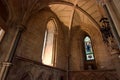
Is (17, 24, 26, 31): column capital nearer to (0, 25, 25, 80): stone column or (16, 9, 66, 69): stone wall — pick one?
(0, 25, 25, 80): stone column

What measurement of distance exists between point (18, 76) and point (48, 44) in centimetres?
394

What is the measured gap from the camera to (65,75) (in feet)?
26.8

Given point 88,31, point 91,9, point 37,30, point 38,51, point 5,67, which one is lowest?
point 5,67

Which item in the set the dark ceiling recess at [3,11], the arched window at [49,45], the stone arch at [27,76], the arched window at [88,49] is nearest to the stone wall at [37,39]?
the arched window at [49,45]

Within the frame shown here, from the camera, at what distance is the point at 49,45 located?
9203 millimetres

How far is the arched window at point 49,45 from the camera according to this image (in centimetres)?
833

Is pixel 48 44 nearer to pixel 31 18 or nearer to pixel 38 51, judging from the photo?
pixel 38 51

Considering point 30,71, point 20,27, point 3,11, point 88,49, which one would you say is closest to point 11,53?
point 30,71

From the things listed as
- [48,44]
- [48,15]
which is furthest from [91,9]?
[48,44]

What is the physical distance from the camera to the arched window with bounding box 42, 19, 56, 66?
27.3 feet

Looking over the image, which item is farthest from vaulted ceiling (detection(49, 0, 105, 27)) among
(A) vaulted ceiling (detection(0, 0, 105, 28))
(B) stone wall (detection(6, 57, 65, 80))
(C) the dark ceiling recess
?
(B) stone wall (detection(6, 57, 65, 80))

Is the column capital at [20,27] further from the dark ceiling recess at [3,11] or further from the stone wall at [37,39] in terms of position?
the dark ceiling recess at [3,11]

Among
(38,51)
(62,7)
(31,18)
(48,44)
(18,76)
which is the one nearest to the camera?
(18,76)

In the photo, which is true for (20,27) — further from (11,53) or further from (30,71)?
(30,71)
